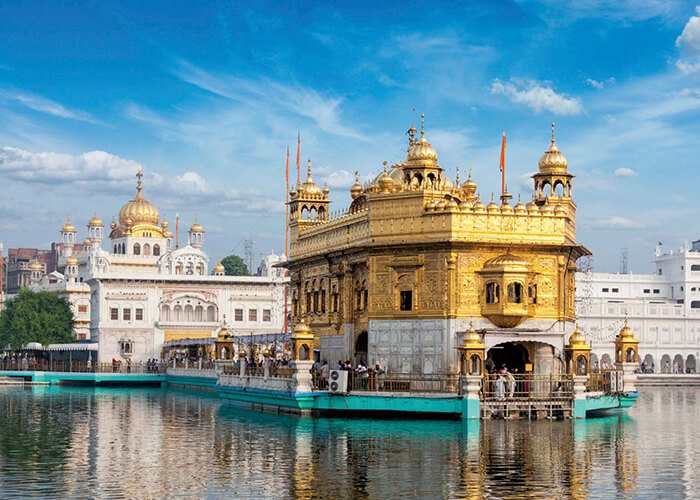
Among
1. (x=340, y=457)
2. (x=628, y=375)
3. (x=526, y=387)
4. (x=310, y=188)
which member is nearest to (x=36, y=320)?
(x=310, y=188)

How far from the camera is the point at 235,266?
127375 millimetres

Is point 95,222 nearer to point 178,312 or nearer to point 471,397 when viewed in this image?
point 178,312

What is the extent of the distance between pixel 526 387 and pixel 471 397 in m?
2.82

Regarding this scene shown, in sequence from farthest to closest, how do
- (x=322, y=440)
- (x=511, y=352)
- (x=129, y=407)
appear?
(x=129, y=407)
(x=511, y=352)
(x=322, y=440)

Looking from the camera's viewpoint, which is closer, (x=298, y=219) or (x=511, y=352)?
(x=511, y=352)

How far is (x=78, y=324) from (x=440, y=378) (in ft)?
188

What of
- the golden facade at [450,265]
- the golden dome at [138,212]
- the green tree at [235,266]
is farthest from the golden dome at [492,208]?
the green tree at [235,266]

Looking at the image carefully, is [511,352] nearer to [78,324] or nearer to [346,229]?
[346,229]

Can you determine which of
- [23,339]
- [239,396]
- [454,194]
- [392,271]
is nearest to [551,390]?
[392,271]

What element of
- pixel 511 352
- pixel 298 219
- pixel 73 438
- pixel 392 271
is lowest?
pixel 73 438

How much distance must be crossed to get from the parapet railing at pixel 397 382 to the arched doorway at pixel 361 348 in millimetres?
4170

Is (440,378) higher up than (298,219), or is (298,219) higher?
(298,219)

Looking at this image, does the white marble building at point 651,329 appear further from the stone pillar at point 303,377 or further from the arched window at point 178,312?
the stone pillar at point 303,377

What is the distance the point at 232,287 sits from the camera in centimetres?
8031
